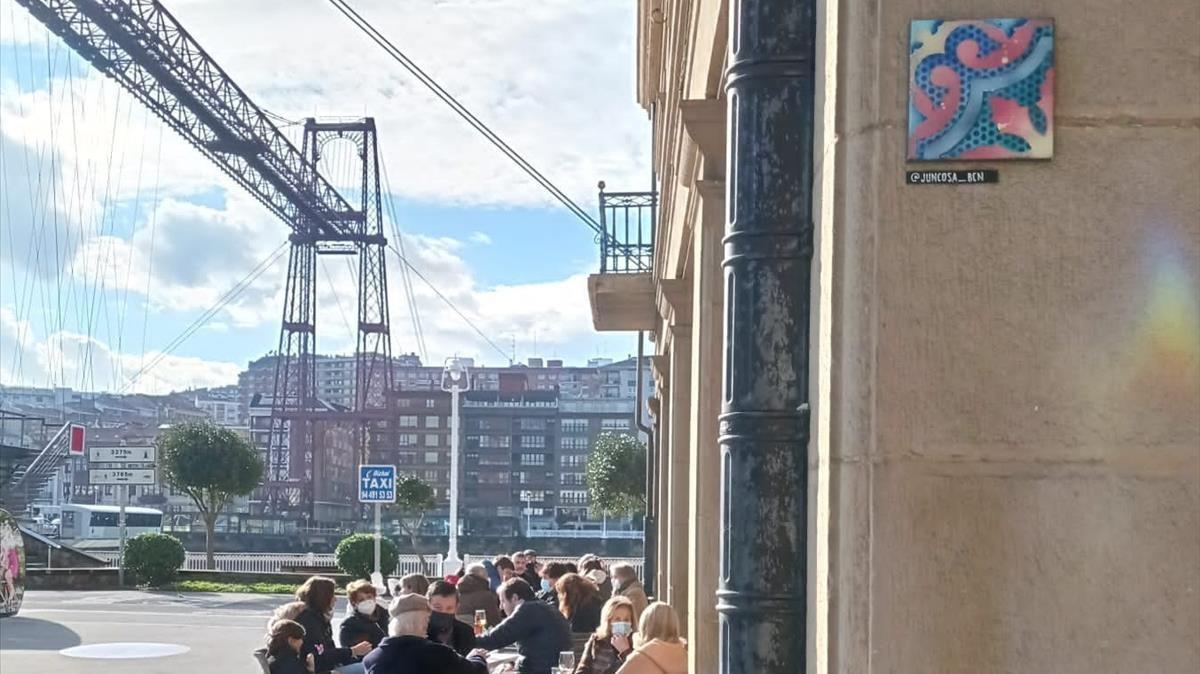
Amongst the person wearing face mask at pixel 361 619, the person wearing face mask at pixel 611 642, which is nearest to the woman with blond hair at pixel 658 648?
the person wearing face mask at pixel 611 642

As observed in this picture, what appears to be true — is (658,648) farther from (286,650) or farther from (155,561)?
(155,561)

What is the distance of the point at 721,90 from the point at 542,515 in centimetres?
14682

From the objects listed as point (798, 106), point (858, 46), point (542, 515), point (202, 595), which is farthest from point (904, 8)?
point (542, 515)

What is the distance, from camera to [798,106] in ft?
10.8

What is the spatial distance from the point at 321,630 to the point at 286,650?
738 mm

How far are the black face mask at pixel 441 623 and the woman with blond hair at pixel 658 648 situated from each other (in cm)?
199

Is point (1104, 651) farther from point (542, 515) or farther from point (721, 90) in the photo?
point (542, 515)

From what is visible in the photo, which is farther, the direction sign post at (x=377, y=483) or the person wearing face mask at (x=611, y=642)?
the direction sign post at (x=377, y=483)

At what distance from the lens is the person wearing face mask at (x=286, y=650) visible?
8.70m

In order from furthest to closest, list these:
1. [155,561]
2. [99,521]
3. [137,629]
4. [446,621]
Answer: [99,521]
[155,561]
[137,629]
[446,621]

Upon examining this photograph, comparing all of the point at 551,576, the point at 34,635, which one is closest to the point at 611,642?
the point at 551,576

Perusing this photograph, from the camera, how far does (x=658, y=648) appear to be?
269 inches

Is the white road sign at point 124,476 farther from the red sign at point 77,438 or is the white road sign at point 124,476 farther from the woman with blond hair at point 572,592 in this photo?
the woman with blond hair at point 572,592

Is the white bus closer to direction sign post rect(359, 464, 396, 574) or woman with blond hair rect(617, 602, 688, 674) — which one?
direction sign post rect(359, 464, 396, 574)
